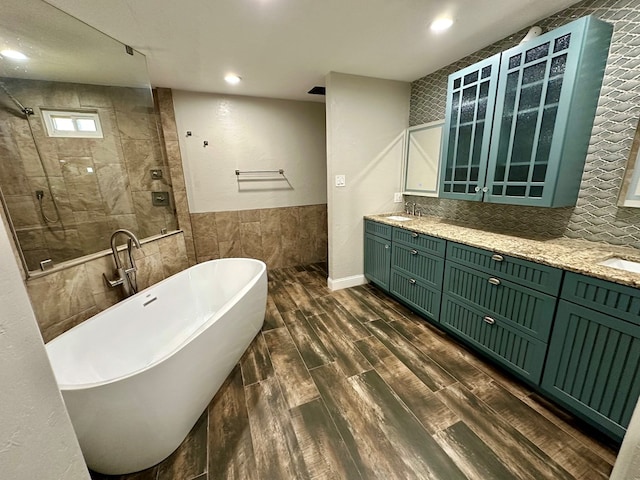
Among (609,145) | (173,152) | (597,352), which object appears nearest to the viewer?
(597,352)

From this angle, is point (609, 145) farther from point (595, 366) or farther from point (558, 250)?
point (595, 366)

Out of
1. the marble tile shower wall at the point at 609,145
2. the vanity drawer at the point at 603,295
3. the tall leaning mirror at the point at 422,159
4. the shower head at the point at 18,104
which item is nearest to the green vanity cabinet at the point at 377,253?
the tall leaning mirror at the point at 422,159

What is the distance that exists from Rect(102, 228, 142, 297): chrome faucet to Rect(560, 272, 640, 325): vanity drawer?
2706 millimetres

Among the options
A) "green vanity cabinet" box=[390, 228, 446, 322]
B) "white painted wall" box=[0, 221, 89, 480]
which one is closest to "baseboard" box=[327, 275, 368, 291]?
"green vanity cabinet" box=[390, 228, 446, 322]

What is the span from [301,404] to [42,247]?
6.28ft

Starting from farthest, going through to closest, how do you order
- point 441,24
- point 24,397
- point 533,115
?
point 441,24
point 533,115
point 24,397

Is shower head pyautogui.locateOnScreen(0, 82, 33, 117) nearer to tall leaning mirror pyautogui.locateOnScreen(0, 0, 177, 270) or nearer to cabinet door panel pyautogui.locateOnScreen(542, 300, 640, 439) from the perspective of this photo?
tall leaning mirror pyautogui.locateOnScreen(0, 0, 177, 270)

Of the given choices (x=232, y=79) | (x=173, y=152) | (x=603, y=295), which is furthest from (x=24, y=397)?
(x=173, y=152)

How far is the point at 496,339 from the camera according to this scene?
1.72 meters

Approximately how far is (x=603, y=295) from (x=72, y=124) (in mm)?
3636

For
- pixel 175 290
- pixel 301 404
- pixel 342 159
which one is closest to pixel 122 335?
pixel 175 290

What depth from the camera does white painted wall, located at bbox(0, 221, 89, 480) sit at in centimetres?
44

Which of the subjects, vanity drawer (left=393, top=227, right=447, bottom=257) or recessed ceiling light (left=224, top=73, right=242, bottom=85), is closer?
vanity drawer (left=393, top=227, right=447, bottom=257)

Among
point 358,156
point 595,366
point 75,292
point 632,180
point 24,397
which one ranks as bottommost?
point 595,366
